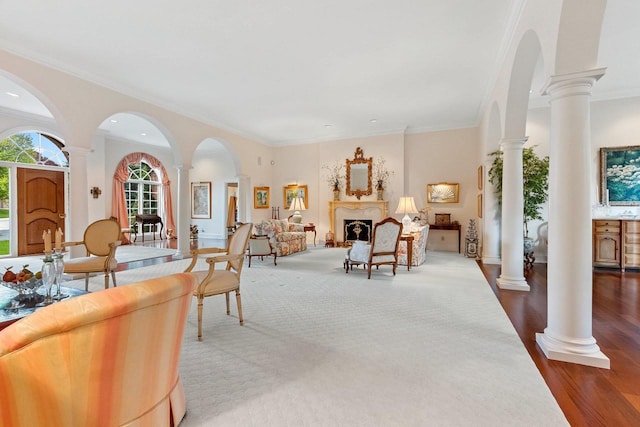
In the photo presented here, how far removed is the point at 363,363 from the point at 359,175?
712 centimetres

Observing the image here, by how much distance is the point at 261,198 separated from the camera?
9875 mm

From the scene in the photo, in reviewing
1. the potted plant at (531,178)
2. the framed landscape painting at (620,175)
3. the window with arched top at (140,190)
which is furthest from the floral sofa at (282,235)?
the framed landscape painting at (620,175)

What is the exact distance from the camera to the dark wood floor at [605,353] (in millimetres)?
1793

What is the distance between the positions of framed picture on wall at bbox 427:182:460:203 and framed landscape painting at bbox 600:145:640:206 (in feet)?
9.37

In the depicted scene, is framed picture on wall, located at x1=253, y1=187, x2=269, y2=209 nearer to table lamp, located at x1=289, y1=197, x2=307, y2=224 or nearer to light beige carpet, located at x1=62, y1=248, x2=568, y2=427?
table lamp, located at x1=289, y1=197, x2=307, y2=224

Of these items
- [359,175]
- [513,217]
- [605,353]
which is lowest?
[605,353]

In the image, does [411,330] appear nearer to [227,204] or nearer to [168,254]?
[168,254]

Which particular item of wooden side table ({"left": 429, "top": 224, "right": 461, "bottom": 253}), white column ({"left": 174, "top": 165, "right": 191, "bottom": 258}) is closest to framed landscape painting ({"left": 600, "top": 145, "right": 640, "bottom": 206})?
wooden side table ({"left": 429, "top": 224, "right": 461, "bottom": 253})

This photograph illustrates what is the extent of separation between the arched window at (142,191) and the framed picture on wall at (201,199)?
3.80ft

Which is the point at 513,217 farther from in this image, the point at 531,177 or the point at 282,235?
the point at 282,235

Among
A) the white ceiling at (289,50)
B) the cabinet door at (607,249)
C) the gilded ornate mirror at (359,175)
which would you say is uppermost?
the white ceiling at (289,50)

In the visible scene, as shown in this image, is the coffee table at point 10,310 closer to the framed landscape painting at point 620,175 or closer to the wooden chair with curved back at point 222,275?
the wooden chair with curved back at point 222,275

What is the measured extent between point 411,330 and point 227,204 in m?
9.53

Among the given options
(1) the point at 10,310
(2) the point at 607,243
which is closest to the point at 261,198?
(1) the point at 10,310
